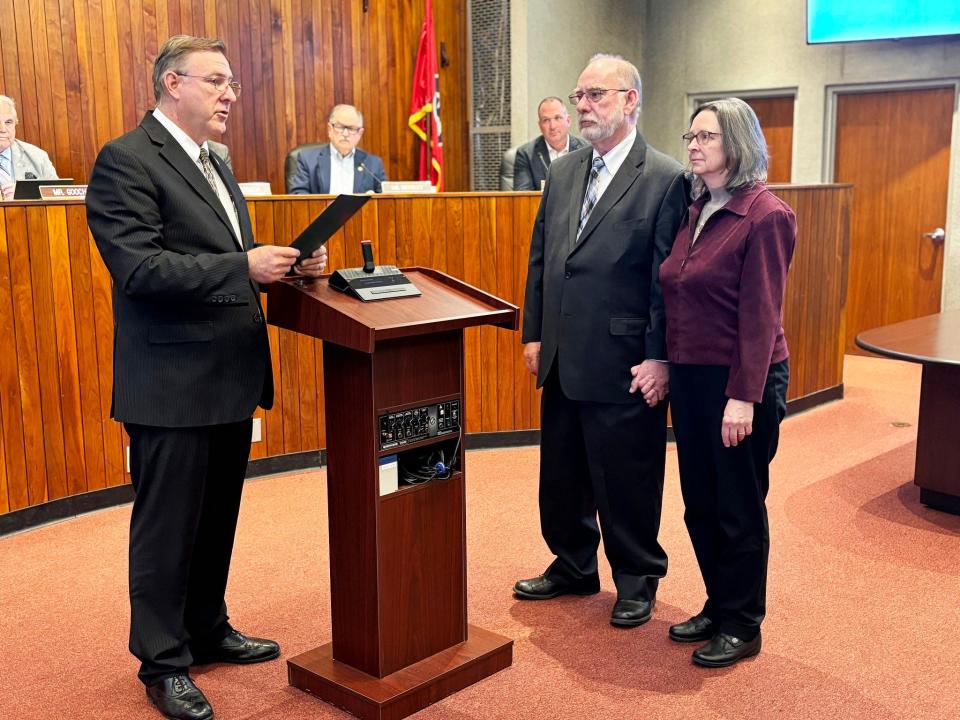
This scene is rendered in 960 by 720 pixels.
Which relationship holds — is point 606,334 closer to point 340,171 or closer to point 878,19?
point 340,171

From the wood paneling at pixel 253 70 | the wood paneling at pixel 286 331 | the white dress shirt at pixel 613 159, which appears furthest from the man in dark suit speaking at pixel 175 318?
the wood paneling at pixel 253 70

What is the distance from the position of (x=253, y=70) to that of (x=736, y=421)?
16.3 ft

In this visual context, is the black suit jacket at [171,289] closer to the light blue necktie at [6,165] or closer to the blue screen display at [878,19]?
the light blue necktie at [6,165]

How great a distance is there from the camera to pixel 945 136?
280 inches

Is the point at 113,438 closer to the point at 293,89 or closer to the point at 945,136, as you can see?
the point at 293,89

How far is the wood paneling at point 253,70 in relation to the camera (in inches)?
227

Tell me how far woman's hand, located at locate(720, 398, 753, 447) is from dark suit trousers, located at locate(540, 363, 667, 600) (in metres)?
0.40

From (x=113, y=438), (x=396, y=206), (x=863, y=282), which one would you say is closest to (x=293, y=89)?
(x=396, y=206)

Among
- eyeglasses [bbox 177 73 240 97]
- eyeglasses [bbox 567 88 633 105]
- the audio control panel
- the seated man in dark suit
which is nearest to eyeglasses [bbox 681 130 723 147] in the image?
eyeglasses [bbox 567 88 633 105]

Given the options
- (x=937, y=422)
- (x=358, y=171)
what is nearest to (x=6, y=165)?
(x=358, y=171)

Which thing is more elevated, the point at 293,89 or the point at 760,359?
the point at 293,89

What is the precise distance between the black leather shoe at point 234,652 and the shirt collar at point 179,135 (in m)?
1.26

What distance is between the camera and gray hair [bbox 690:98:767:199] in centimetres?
258

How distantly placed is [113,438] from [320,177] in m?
2.39
